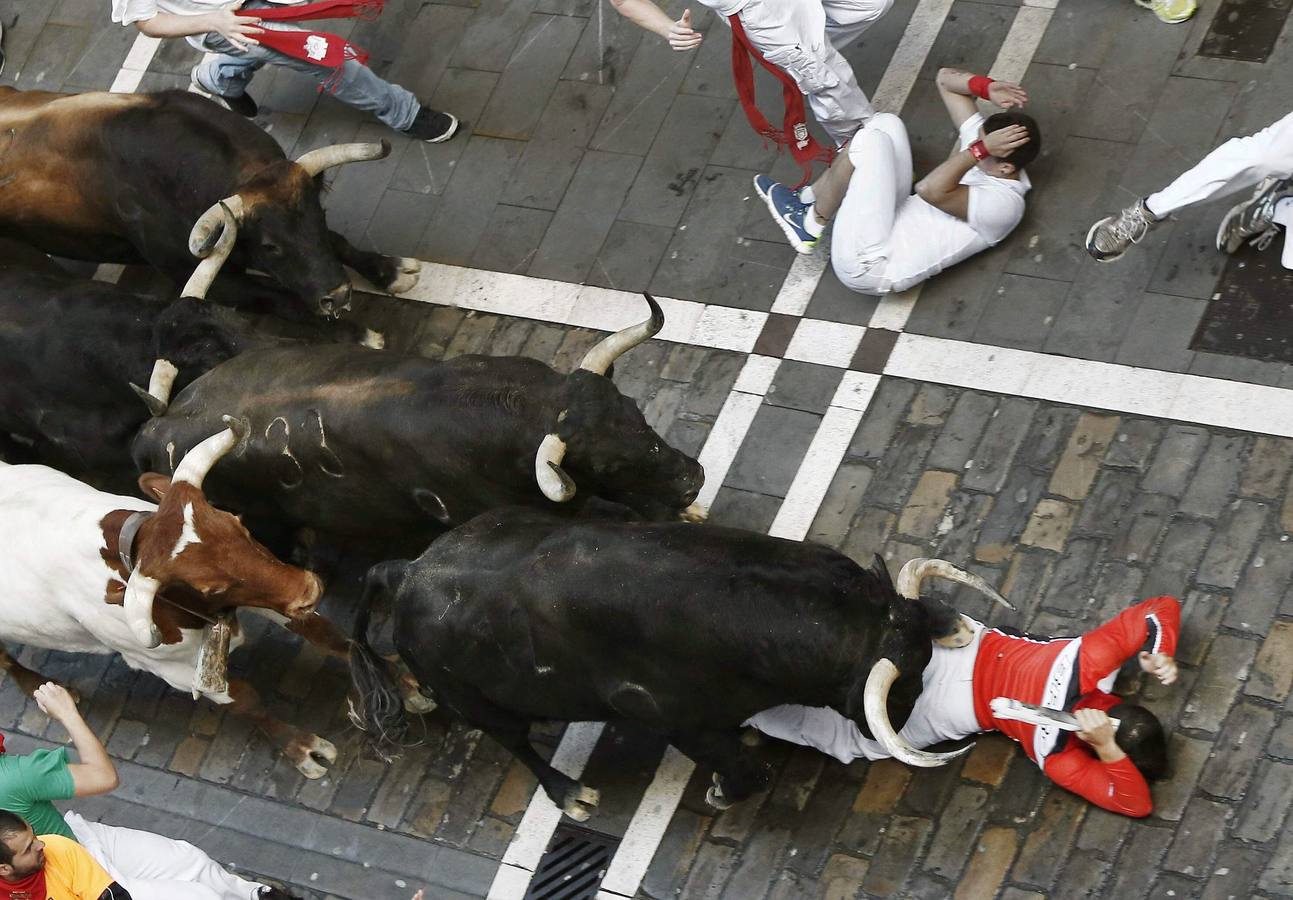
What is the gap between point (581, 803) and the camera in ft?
23.5

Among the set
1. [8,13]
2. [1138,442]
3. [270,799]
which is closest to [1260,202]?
[1138,442]

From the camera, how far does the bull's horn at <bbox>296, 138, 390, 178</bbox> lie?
877 centimetres

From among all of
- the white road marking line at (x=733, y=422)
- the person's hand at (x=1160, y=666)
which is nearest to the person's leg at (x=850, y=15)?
the white road marking line at (x=733, y=422)

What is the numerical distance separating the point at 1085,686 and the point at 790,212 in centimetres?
350

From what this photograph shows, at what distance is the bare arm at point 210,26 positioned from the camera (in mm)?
9062

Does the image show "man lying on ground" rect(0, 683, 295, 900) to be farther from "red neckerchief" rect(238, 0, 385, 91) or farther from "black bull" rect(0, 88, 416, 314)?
"red neckerchief" rect(238, 0, 385, 91)

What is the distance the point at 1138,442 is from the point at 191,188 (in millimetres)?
5511

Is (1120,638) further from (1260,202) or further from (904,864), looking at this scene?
(1260,202)

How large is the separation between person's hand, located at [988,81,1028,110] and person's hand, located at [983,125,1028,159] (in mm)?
294

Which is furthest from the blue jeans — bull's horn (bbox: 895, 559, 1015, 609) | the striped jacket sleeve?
the striped jacket sleeve

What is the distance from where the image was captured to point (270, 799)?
8.09 metres

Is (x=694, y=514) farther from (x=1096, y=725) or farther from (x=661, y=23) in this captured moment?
(x=661, y=23)

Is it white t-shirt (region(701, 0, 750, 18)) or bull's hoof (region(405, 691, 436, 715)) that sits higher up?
white t-shirt (region(701, 0, 750, 18))

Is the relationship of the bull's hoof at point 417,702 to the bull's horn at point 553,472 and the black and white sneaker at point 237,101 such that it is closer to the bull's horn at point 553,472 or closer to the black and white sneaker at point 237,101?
the bull's horn at point 553,472
